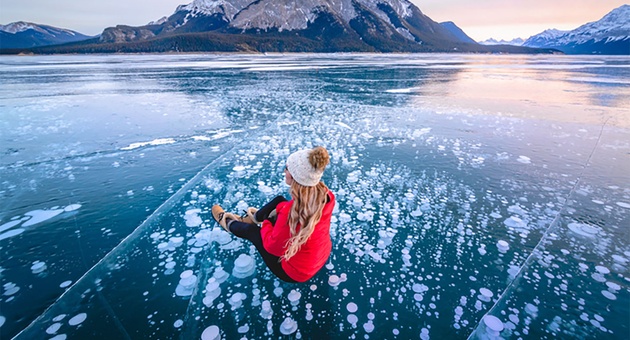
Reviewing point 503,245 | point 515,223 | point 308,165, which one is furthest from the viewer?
point 515,223

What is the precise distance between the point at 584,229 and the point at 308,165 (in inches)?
172

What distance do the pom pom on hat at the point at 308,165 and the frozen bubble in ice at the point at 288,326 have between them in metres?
1.35

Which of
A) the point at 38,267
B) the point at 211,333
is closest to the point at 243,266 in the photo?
the point at 211,333

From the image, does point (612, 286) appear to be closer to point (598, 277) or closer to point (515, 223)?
point (598, 277)

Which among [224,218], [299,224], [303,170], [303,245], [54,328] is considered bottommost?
[54,328]

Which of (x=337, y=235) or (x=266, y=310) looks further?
(x=337, y=235)

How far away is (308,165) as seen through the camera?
7.91ft

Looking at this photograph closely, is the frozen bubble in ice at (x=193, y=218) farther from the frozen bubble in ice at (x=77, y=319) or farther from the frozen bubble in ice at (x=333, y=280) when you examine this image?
the frozen bubble in ice at (x=333, y=280)

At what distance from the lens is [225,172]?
616cm

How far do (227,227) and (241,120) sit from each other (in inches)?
303

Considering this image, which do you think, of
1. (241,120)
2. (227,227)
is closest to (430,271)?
(227,227)

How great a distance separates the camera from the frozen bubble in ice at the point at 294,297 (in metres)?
2.98

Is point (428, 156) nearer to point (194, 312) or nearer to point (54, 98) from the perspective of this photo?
point (194, 312)

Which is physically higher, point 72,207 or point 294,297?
point 72,207
